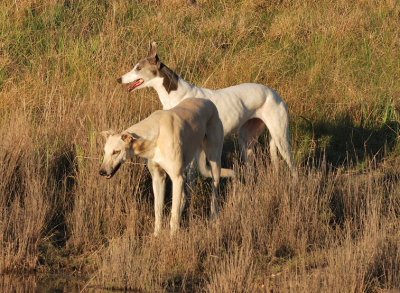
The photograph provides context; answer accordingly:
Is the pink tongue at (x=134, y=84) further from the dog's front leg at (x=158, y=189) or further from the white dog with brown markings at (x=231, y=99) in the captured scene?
the dog's front leg at (x=158, y=189)

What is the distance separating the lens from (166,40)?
12312 millimetres

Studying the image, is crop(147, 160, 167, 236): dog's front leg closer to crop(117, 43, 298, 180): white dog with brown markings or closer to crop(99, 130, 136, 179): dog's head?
crop(99, 130, 136, 179): dog's head

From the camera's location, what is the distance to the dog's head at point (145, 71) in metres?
8.96

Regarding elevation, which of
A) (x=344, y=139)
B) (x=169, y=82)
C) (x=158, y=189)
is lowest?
(x=344, y=139)

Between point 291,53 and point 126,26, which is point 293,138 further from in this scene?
point 126,26

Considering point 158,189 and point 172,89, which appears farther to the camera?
point 172,89

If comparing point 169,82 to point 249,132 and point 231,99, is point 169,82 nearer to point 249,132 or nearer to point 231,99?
point 231,99

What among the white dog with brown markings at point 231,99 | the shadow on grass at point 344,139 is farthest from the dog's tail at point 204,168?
the shadow on grass at point 344,139

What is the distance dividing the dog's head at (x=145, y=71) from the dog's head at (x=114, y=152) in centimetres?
235

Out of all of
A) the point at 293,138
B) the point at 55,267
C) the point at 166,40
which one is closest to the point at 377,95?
the point at 293,138

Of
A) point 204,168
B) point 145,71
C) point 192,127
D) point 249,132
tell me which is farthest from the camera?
point 249,132

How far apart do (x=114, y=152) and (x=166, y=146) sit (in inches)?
20.4

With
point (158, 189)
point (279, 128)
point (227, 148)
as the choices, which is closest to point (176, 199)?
point (158, 189)

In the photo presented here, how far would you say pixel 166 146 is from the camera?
691 cm
